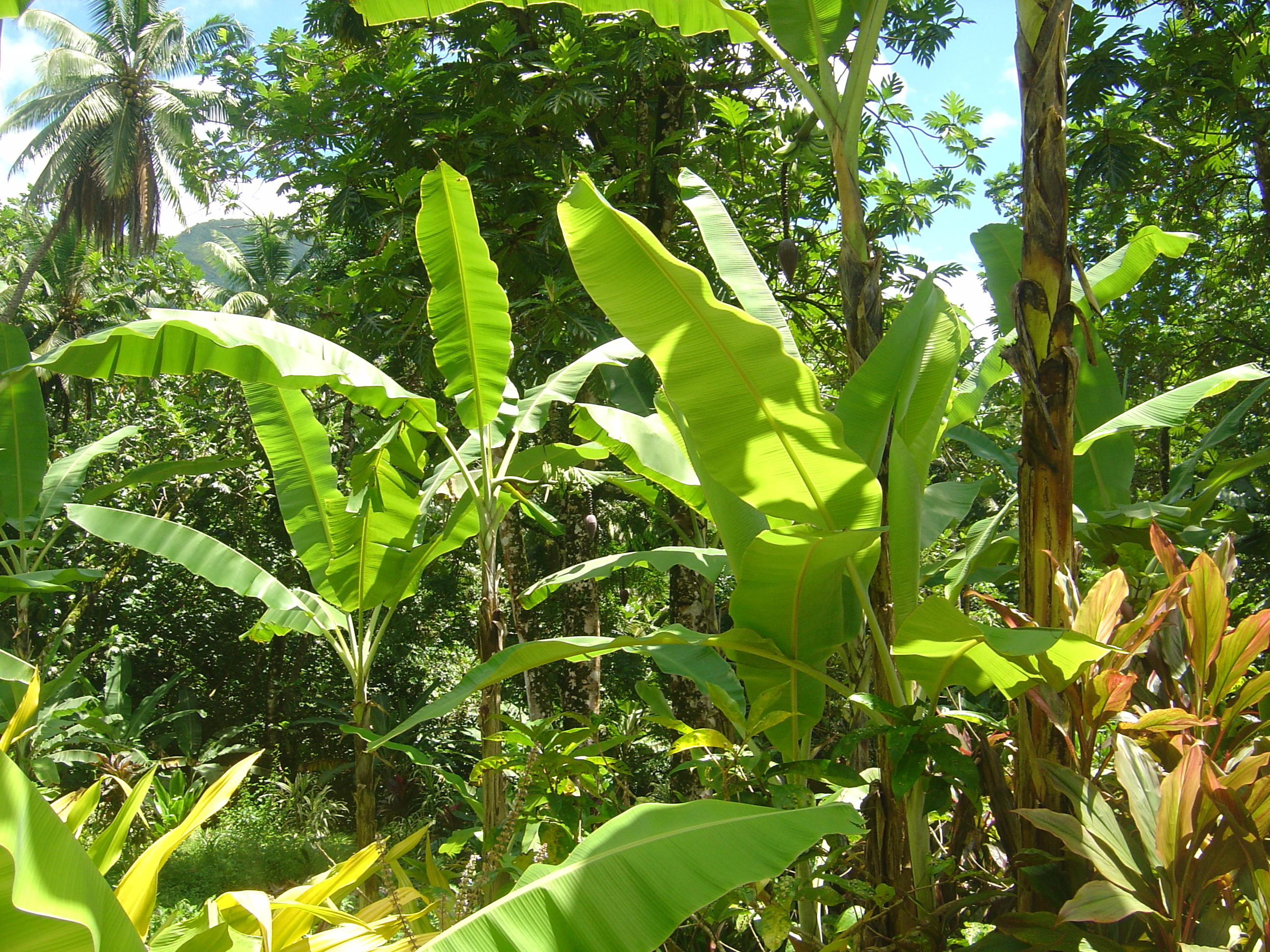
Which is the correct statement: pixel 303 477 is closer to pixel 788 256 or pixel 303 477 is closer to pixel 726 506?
pixel 726 506

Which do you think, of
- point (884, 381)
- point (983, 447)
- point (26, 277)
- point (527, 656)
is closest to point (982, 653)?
point (884, 381)

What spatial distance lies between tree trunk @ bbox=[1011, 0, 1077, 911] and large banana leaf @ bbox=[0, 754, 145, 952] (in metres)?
1.72

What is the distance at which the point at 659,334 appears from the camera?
178cm

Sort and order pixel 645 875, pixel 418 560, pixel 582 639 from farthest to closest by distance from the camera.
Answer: pixel 418 560, pixel 582 639, pixel 645 875

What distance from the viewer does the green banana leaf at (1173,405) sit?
7.66 ft

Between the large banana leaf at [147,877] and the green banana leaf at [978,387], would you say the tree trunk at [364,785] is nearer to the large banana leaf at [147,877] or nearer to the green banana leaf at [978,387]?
the large banana leaf at [147,877]

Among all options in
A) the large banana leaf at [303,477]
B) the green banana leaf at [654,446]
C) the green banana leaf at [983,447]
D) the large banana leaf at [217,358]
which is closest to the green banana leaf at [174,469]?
the large banana leaf at [303,477]

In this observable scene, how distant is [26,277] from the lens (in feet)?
46.3

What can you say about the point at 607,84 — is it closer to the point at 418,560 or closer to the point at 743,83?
the point at 743,83

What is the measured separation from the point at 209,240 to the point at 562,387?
24.0 meters

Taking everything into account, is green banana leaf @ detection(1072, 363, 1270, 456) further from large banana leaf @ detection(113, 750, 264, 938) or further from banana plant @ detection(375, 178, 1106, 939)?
large banana leaf @ detection(113, 750, 264, 938)

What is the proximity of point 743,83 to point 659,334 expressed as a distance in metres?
5.04

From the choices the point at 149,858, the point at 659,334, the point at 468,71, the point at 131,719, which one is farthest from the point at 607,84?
the point at 131,719

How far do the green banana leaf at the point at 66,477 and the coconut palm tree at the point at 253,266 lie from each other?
8.96m
